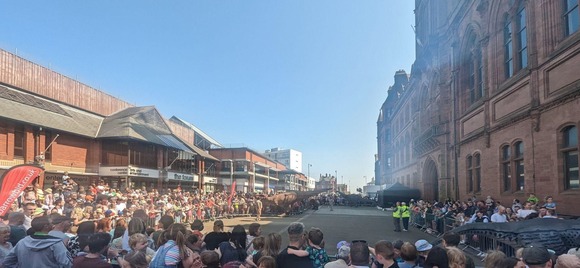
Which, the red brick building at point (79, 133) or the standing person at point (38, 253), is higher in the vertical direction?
the red brick building at point (79, 133)

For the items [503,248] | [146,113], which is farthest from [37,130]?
[503,248]

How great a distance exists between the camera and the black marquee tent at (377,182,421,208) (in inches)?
1508

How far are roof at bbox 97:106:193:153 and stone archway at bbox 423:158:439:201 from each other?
2298cm

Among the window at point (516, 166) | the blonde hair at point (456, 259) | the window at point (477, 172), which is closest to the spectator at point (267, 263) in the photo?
the blonde hair at point (456, 259)

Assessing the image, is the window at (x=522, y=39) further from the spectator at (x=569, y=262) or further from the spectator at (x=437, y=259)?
the spectator at (x=437, y=259)

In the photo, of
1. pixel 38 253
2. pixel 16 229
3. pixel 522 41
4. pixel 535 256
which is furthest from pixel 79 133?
pixel 535 256

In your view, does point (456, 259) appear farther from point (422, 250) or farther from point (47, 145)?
point (47, 145)

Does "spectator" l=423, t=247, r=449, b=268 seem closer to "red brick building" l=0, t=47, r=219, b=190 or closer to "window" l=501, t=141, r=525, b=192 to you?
A: "window" l=501, t=141, r=525, b=192

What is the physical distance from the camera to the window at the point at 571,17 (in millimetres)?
12711

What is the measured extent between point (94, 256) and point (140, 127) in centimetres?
3114

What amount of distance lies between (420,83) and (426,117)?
434cm

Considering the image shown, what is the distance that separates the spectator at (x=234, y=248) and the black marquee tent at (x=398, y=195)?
33353mm

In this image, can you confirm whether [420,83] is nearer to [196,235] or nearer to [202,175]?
[202,175]

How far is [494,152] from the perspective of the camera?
1903 centimetres
